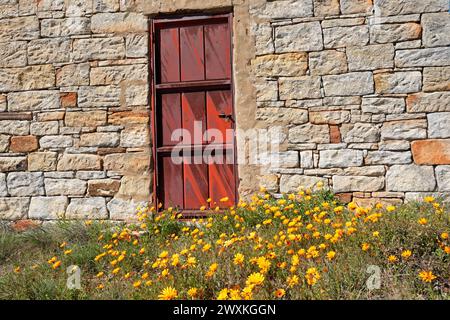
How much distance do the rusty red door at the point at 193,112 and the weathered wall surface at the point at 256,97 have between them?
0.15m

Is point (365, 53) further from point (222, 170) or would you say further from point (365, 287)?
point (365, 287)

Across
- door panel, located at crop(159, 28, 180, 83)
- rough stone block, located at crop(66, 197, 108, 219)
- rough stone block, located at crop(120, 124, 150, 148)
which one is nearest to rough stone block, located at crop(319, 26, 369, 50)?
door panel, located at crop(159, 28, 180, 83)

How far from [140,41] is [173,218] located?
6.67 feet

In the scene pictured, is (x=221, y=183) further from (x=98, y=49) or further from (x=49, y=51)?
(x=49, y=51)

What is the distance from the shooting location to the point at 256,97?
405cm

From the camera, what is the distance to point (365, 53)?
3.88 m

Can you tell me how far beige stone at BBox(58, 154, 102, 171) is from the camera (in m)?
A: 4.25

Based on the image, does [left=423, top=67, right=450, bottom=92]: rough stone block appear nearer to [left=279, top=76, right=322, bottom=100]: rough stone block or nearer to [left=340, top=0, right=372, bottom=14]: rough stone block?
[left=340, top=0, right=372, bottom=14]: rough stone block

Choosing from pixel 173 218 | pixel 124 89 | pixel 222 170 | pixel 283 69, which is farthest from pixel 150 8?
pixel 173 218

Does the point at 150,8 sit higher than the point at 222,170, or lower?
higher

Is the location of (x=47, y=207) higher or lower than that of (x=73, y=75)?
lower

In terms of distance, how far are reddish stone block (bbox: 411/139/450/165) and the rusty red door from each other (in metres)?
1.90

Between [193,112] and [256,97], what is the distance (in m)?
0.75

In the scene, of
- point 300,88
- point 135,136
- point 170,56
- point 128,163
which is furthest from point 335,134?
point 128,163
